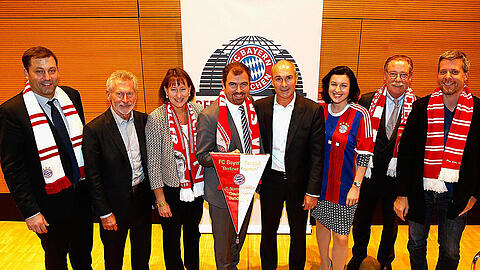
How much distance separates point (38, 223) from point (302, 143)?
2.15 meters

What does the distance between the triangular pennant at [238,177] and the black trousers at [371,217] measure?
1.23m

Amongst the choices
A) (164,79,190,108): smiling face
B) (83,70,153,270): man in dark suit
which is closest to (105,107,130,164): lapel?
(83,70,153,270): man in dark suit

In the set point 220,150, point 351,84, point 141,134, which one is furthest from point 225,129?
point 351,84

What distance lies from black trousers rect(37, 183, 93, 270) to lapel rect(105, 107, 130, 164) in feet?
2.06

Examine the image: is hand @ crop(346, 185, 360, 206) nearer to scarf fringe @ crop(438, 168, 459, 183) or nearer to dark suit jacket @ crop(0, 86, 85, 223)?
scarf fringe @ crop(438, 168, 459, 183)

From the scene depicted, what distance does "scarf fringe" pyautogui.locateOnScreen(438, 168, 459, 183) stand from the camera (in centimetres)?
250

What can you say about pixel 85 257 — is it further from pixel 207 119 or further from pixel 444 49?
pixel 444 49

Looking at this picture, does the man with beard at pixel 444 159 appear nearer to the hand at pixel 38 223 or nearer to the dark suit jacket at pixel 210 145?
the dark suit jacket at pixel 210 145

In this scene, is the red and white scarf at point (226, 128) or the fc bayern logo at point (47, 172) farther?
the red and white scarf at point (226, 128)

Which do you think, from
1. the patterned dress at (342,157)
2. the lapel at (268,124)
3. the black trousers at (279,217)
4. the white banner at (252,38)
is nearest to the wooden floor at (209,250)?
the black trousers at (279,217)

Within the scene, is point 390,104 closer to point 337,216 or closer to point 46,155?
point 337,216

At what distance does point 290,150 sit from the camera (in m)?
2.69

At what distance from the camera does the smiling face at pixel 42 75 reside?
2.46 m

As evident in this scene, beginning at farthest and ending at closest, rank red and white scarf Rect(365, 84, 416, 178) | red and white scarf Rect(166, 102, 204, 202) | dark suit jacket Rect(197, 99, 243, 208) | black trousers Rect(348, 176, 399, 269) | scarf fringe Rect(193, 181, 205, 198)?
black trousers Rect(348, 176, 399, 269) → red and white scarf Rect(365, 84, 416, 178) → scarf fringe Rect(193, 181, 205, 198) → red and white scarf Rect(166, 102, 204, 202) → dark suit jacket Rect(197, 99, 243, 208)
